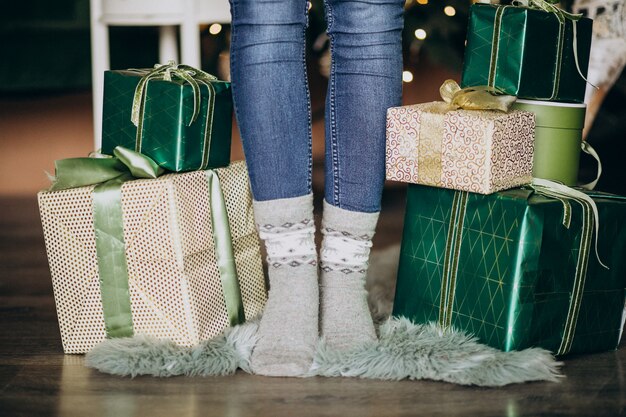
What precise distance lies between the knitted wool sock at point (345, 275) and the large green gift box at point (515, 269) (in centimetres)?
10

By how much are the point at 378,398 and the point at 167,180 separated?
0.43 metres

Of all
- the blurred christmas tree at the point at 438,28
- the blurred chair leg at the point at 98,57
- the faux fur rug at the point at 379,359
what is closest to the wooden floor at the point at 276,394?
the faux fur rug at the point at 379,359

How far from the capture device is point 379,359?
114 centimetres

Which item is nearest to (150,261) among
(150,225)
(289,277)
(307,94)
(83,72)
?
(150,225)

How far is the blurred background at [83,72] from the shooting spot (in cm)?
218

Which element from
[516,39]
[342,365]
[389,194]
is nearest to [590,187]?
[516,39]

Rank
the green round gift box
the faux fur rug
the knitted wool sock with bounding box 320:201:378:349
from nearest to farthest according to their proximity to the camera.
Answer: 1. the faux fur rug
2. the knitted wool sock with bounding box 320:201:378:349
3. the green round gift box

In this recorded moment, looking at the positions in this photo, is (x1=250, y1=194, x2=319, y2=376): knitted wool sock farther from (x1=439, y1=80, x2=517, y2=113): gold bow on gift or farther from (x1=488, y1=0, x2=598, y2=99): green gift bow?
(x1=488, y1=0, x2=598, y2=99): green gift bow

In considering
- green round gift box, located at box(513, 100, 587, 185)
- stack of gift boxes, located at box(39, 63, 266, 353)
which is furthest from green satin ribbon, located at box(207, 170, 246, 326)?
green round gift box, located at box(513, 100, 587, 185)

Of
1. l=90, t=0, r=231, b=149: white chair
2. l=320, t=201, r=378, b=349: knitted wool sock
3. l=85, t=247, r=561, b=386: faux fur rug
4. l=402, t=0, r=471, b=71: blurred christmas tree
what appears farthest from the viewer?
l=402, t=0, r=471, b=71: blurred christmas tree

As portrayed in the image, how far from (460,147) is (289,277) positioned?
30 cm

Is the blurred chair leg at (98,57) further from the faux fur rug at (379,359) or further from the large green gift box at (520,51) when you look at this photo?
the large green gift box at (520,51)

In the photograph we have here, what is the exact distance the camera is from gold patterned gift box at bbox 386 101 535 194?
1.16 m

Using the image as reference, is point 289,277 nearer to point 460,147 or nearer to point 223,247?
point 223,247
